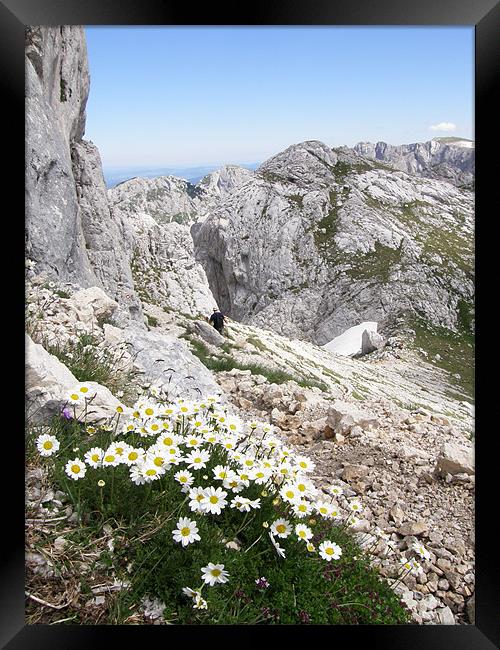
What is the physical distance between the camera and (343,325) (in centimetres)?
4953

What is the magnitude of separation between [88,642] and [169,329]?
11028 mm

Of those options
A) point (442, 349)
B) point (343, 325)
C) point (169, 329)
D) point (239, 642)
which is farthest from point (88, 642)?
point (343, 325)

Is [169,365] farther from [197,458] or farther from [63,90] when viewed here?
[63,90]

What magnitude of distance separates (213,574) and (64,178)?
475 inches

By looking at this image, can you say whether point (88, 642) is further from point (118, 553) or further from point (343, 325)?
point (343, 325)

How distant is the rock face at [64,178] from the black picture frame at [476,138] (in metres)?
7.06

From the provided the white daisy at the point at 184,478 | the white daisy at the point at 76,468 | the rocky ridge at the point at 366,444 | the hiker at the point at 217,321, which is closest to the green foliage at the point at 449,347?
the hiker at the point at 217,321

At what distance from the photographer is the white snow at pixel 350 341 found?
3816cm

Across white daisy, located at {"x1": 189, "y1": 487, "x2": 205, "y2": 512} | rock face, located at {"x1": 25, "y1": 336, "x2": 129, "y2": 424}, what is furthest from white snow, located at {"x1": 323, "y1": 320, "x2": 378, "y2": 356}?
white daisy, located at {"x1": 189, "y1": 487, "x2": 205, "y2": 512}

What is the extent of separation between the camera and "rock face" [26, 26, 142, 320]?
11.0 metres

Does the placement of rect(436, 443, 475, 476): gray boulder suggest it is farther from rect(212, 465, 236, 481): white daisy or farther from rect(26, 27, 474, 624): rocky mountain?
rect(212, 465, 236, 481): white daisy

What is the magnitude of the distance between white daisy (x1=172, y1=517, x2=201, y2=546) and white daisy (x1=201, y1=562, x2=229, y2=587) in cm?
16

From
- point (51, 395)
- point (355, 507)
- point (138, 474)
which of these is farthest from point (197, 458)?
point (51, 395)

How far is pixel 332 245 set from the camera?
57156mm
